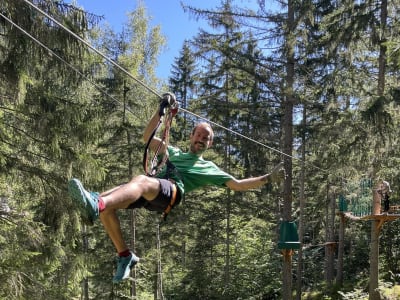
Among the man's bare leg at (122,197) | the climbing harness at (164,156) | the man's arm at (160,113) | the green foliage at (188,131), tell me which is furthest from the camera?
the green foliage at (188,131)

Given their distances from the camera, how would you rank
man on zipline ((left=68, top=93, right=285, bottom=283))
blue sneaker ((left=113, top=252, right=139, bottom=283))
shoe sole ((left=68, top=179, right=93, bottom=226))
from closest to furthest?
shoe sole ((left=68, top=179, right=93, bottom=226)) → man on zipline ((left=68, top=93, right=285, bottom=283)) → blue sneaker ((left=113, top=252, right=139, bottom=283))

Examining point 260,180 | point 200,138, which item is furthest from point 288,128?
point 200,138

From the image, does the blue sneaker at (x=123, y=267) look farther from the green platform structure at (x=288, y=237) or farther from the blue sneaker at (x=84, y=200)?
the green platform structure at (x=288, y=237)

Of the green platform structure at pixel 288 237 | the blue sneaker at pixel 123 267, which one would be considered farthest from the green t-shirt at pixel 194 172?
the green platform structure at pixel 288 237

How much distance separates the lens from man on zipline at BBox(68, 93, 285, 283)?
2443mm

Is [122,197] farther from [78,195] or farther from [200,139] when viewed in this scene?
[200,139]

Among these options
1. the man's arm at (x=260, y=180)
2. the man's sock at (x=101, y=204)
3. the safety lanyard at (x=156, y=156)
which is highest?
the safety lanyard at (x=156, y=156)

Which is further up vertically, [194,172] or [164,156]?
[164,156]

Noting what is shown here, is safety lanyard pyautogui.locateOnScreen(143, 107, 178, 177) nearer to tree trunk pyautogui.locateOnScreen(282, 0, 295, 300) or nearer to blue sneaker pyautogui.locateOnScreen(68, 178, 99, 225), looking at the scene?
blue sneaker pyautogui.locateOnScreen(68, 178, 99, 225)

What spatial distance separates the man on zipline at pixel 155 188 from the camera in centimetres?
244

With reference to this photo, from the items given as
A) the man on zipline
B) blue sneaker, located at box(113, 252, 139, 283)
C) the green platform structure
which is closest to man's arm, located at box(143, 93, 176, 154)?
the man on zipline

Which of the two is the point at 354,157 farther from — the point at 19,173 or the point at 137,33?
the point at 137,33

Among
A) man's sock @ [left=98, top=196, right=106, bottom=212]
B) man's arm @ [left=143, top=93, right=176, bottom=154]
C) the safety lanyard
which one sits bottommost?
man's sock @ [left=98, top=196, right=106, bottom=212]

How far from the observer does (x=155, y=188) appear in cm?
281
